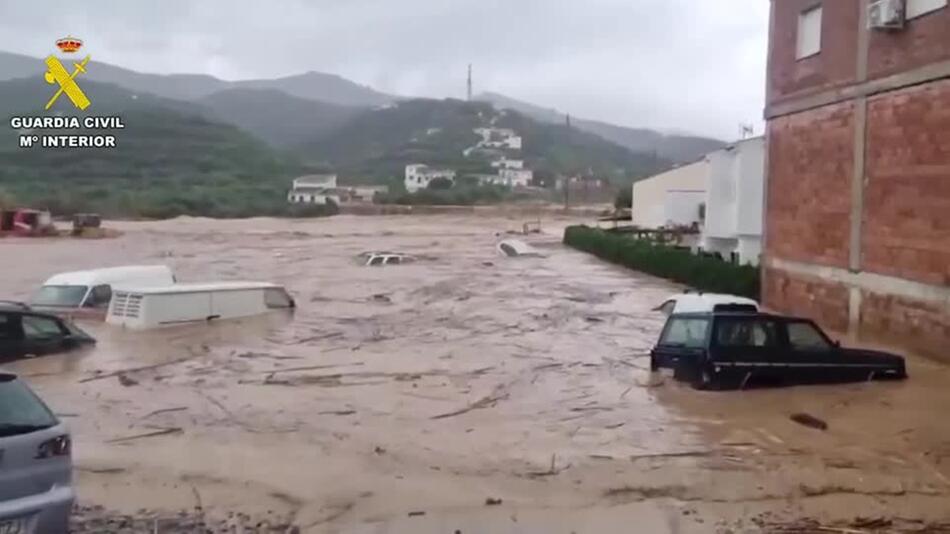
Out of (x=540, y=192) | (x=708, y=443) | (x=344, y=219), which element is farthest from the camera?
(x=540, y=192)

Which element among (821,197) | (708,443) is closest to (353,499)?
(708,443)

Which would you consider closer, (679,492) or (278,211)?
(679,492)

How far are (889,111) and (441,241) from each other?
59.0 metres

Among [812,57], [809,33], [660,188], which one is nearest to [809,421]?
[812,57]

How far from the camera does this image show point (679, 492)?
1095cm

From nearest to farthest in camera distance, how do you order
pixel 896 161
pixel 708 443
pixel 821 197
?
pixel 708 443
pixel 896 161
pixel 821 197

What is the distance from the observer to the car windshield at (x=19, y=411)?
7105mm

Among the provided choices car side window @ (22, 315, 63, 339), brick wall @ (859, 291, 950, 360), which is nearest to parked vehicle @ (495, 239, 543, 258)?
brick wall @ (859, 291, 950, 360)

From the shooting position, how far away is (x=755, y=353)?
53.8ft

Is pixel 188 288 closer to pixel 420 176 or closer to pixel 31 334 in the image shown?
pixel 31 334

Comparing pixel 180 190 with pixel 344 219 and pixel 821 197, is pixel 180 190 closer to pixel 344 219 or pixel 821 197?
pixel 344 219

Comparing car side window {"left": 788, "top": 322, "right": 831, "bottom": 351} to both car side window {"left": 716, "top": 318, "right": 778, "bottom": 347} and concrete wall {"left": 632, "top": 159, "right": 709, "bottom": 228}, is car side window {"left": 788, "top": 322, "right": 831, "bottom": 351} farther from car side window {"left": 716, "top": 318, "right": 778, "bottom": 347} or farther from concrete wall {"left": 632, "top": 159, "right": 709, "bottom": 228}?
concrete wall {"left": 632, "top": 159, "right": 709, "bottom": 228}

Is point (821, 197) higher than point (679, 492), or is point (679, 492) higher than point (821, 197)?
point (821, 197)

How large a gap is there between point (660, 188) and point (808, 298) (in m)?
44.0
